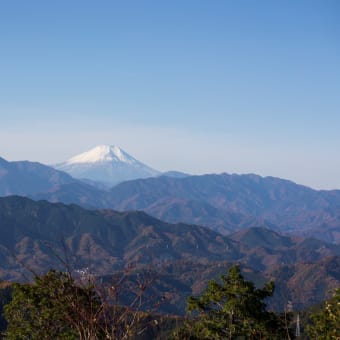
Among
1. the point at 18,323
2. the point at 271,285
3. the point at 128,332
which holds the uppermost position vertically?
the point at 128,332

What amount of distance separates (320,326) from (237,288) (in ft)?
18.1

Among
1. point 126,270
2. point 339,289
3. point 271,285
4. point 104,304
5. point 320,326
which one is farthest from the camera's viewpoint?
point 271,285

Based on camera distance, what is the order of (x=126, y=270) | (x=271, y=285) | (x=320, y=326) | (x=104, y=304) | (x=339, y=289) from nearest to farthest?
(x=104, y=304)
(x=126, y=270)
(x=339, y=289)
(x=320, y=326)
(x=271, y=285)

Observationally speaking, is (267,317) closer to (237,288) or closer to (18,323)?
(237,288)

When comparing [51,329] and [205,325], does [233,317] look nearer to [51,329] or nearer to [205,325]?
[205,325]

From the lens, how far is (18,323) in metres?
32.8

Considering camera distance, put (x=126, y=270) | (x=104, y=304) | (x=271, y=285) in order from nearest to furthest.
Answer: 1. (x=104, y=304)
2. (x=126, y=270)
3. (x=271, y=285)

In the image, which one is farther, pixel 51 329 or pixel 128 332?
pixel 51 329

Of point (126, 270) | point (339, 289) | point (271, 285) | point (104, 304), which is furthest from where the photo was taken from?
point (271, 285)

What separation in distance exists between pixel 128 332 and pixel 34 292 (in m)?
24.2

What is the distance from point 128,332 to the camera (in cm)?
1091

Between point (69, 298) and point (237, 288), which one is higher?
point (69, 298)

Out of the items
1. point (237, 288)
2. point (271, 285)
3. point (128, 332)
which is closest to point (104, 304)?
point (128, 332)

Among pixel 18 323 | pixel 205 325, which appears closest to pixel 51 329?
pixel 18 323
